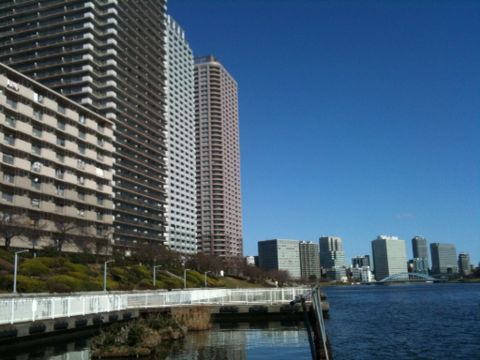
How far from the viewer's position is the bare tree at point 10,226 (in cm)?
7604

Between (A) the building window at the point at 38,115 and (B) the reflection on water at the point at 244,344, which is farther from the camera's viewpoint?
(A) the building window at the point at 38,115

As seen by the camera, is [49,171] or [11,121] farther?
[49,171]

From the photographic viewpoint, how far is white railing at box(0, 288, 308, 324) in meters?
29.2

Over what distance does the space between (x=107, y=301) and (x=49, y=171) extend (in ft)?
215

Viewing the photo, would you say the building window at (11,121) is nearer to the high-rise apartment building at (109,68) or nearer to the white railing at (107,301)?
the high-rise apartment building at (109,68)

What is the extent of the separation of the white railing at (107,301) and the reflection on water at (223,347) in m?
2.29

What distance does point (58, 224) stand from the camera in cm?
9419

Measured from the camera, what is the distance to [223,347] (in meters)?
30.2

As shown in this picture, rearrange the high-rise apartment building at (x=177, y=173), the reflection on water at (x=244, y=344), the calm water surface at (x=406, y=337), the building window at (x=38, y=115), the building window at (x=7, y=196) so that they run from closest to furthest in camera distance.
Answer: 1. the reflection on water at (x=244, y=344)
2. the calm water surface at (x=406, y=337)
3. the building window at (x=7, y=196)
4. the building window at (x=38, y=115)
5. the high-rise apartment building at (x=177, y=173)

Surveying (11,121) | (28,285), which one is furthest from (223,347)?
(11,121)

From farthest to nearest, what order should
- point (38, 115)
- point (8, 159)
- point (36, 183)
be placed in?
point (38, 115) → point (36, 183) → point (8, 159)

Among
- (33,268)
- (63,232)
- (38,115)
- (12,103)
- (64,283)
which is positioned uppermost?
(12,103)

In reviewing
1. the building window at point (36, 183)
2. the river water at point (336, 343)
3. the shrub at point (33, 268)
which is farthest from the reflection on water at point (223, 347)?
the building window at point (36, 183)

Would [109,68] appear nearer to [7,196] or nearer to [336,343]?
[7,196]
